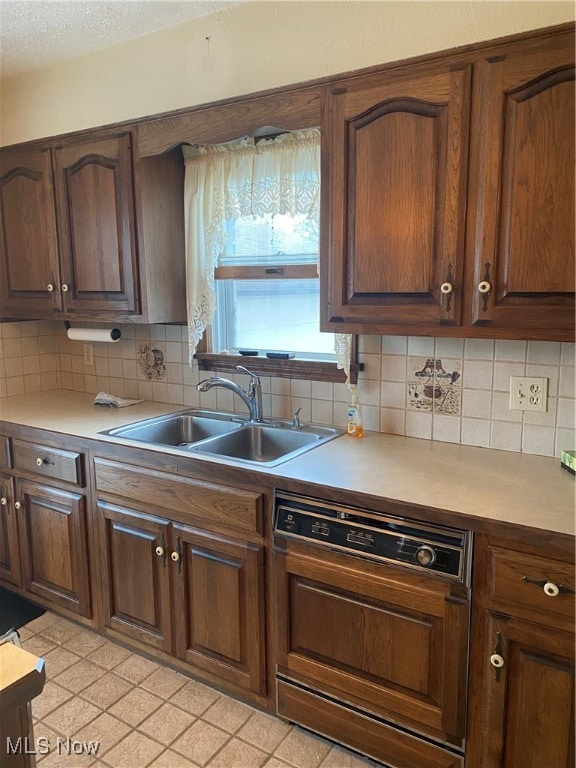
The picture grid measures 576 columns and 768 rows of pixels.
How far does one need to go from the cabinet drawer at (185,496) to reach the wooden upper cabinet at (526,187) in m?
0.99

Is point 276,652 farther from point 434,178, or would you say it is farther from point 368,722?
point 434,178

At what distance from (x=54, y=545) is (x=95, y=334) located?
102cm

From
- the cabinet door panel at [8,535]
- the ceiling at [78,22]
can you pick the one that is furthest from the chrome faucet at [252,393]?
the ceiling at [78,22]

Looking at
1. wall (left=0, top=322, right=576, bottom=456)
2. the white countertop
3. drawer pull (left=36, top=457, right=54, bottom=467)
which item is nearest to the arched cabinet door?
wall (left=0, top=322, right=576, bottom=456)

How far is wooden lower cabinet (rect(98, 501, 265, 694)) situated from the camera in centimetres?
194

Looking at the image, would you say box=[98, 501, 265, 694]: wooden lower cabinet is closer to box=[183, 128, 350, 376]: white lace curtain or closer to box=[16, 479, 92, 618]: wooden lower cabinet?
box=[16, 479, 92, 618]: wooden lower cabinet

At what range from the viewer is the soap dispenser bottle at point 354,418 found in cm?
221

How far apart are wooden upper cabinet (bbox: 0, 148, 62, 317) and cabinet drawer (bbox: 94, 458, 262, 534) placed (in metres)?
1.00

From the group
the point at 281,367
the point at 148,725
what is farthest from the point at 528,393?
the point at 148,725

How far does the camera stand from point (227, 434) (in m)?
2.33

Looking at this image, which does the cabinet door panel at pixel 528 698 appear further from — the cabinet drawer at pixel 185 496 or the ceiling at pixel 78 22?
the ceiling at pixel 78 22

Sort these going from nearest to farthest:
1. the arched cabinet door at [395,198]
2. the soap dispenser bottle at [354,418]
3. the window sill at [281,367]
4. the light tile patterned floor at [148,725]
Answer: the arched cabinet door at [395,198] < the light tile patterned floor at [148,725] < the soap dispenser bottle at [354,418] < the window sill at [281,367]

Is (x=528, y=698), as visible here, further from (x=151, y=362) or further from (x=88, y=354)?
(x=88, y=354)

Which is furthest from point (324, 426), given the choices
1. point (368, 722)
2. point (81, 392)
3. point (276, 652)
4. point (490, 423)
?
point (81, 392)
